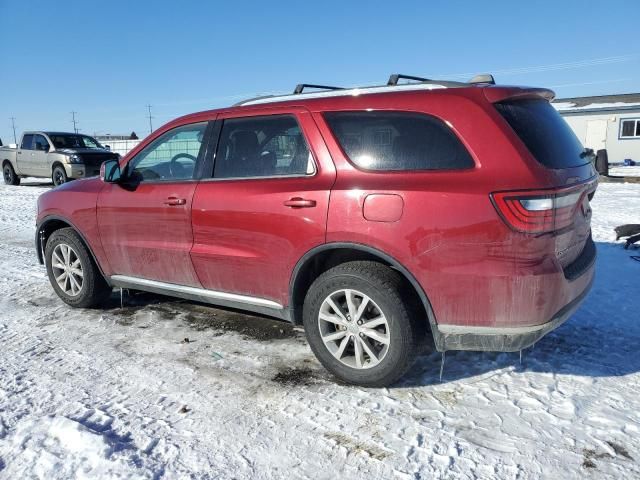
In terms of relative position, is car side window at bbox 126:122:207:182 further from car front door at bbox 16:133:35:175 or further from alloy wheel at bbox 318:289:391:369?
car front door at bbox 16:133:35:175

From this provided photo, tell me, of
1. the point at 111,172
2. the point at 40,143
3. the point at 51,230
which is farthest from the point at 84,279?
the point at 40,143

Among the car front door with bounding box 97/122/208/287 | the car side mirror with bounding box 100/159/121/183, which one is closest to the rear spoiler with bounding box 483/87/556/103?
the car front door with bounding box 97/122/208/287

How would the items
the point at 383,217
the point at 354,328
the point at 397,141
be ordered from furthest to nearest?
the point at 354,328 < the point at 397,141 < the point at 383,217

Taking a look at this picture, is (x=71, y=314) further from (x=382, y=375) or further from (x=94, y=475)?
(x=382, y=375)

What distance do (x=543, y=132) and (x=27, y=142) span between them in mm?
18707

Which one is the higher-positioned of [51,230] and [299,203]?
[299,203]

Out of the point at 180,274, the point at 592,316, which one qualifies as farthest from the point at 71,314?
the point at 592,316

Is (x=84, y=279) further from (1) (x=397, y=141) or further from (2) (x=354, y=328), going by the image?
(1) (x=397, y=141)

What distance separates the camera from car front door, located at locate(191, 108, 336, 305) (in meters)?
3.33

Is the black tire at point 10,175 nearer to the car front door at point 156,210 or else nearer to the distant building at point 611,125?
the car front door at point 156,210

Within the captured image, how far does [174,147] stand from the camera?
4289 mm

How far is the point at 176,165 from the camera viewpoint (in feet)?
13.8

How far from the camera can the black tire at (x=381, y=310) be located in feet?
9.99

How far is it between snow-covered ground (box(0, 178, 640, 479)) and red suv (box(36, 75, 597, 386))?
36 centimetres
